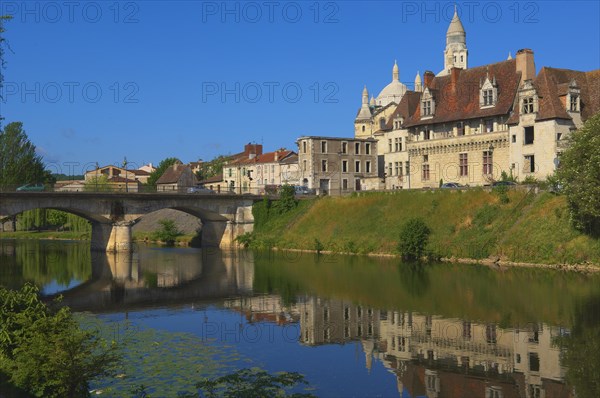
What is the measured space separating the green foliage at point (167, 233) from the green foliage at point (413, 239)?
43.7 meters

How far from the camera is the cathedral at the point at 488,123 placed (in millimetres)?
72438

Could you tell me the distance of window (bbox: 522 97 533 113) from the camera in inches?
2901

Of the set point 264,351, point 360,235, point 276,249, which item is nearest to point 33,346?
point 264,351

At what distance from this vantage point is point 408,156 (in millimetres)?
89812

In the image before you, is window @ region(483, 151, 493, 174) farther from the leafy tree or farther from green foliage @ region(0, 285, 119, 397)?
the leafy tree

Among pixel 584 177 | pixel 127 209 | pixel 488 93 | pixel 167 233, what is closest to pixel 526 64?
pixel 488 93

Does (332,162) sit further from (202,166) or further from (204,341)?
(202,166)

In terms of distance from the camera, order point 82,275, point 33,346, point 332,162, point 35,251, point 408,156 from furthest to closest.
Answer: point 332,162 → point 408,156 → point 35,251 → point 82,275 → point 33,346

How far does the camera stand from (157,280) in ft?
182

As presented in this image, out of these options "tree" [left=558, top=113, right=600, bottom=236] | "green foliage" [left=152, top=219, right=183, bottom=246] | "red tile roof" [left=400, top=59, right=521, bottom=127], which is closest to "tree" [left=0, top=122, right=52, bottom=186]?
"green foliage" [left=152, top=219, right=183, bottom=246]

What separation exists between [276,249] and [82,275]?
2908 cm

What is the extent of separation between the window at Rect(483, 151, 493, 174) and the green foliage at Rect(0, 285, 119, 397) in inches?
2466

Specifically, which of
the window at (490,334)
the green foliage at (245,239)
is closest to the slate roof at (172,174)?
the green foliage at (245,239)

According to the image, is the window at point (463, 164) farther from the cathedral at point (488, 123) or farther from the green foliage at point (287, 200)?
the green foliage at point (287, 200)
